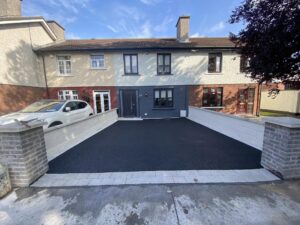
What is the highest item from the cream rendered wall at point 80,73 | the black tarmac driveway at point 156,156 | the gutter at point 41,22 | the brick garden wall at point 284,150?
the gutter at point 41,22

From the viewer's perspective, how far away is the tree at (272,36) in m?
4.91

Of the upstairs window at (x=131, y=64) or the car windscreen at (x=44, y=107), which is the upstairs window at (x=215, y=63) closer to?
the upstairs window at (x=131, y=64)

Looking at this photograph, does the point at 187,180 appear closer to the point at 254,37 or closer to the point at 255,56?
the point at 255,56

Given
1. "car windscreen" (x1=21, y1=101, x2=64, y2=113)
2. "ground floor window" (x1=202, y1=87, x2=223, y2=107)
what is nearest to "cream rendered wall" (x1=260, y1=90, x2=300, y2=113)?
"ground floor window" (x1=202, y1=87, x2=223, y2=107)

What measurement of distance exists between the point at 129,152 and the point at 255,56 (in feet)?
19.9

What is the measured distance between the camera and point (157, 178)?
3.06 m

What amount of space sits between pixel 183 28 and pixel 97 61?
7.47 m

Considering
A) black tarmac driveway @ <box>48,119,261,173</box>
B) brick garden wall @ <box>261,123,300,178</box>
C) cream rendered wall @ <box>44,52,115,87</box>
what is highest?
cream rendered wall @ <box>44,52,115,87</box>

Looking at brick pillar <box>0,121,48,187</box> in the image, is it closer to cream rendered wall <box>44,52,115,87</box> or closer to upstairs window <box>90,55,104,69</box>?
cream rendered wall <box>44,52,115,87</box>

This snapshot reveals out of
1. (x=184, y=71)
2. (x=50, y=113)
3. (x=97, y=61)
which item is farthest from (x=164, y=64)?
(x=50, y=113)

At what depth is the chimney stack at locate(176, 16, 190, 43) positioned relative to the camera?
1212 cm

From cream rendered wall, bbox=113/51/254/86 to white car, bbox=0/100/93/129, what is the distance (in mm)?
5898

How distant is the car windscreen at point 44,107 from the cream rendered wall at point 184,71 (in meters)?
6.29

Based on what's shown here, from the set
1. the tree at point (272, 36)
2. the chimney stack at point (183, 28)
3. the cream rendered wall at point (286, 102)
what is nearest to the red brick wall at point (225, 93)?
the cream rendered wall at point (286, 102)
